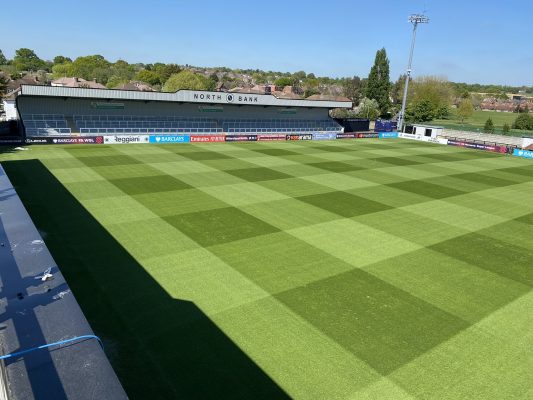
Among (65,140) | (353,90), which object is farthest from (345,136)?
(353,90)

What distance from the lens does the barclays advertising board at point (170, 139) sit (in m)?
44.2

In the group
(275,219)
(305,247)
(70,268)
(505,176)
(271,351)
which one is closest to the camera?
(271,351)

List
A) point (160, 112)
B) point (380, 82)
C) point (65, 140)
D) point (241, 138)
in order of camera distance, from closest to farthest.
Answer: point (65, 140), point (241, 138), point (160, 112), point (380, 82)

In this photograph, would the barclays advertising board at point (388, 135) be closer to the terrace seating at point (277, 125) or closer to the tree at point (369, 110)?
the terrace seating at point (277, 125)

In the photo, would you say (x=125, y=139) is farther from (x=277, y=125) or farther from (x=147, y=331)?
(x=147, y=331)

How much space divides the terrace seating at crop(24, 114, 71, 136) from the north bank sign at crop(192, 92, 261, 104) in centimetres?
1653

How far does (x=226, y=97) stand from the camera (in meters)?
55.4

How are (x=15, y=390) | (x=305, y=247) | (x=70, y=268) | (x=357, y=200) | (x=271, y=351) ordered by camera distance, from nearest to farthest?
(x=15, y=390)
(x=271, y=351)
(x=70, y=268)
(x=305, y=247)
(x=357, y=200)

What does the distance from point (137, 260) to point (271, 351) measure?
271 inches

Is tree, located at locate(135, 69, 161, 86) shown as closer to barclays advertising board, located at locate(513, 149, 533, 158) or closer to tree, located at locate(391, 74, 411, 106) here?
tree, located at locate(391, 74, 411, 106)

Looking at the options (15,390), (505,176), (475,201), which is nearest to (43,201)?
(15,390)

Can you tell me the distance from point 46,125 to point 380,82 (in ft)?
277

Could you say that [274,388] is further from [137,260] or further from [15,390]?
[137,260]

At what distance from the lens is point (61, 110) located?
47.0 m
